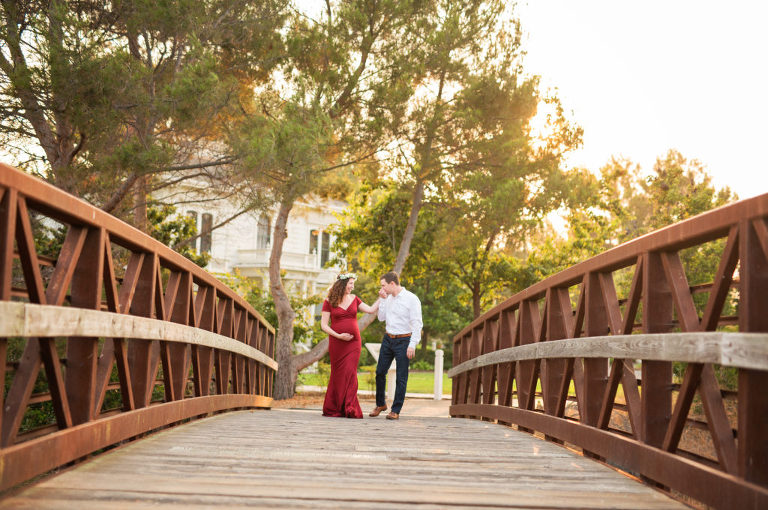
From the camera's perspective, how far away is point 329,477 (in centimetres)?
385

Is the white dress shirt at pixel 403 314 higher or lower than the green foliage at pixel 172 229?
lower

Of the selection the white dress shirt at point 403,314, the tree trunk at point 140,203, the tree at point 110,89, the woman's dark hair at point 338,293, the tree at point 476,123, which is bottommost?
the white dress shirt at point 403,314

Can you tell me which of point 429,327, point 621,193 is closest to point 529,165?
point 429,327

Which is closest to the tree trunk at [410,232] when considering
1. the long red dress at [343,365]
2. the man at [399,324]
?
the long red dress at [343,365]

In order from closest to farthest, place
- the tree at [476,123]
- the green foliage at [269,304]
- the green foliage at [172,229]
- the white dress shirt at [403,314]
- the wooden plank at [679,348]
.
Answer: the wooden plank at [679,348], the white dress shirt at [403,314], the green foliage at [172,229], the tree at [476,123], the green foliage at [269,304]

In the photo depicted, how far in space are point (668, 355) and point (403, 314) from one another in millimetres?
5748

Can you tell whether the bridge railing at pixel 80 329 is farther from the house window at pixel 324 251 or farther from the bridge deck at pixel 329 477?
the house window at pixel 324 251

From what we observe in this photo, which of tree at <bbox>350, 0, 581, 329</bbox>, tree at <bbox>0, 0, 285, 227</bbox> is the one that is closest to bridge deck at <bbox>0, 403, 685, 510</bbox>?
tree at <bbox>0, 0, 285, 227</bbox>

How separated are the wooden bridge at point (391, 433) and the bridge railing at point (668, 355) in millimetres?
10

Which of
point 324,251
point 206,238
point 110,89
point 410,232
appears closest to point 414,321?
point 110,89

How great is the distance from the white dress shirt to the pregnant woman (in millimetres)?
303

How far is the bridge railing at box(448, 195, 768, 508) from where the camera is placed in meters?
3.05

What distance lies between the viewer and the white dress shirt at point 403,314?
9.29 m

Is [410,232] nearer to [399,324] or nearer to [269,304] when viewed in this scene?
[269,304]
